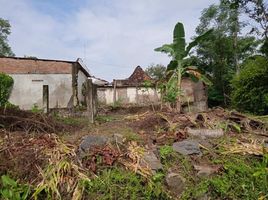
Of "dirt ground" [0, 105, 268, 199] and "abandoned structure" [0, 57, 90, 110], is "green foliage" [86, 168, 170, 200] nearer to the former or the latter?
"dirt ground" [0, 105, 268, 199]

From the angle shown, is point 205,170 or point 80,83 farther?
point 80,83

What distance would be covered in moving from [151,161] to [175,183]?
431 mm

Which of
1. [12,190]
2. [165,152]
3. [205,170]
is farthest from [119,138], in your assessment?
[12,190]

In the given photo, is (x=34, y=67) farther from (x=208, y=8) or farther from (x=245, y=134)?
(x=245, y=134)

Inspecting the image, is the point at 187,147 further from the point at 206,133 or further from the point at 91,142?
the point at 91,142

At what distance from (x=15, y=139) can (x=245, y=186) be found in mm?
3232

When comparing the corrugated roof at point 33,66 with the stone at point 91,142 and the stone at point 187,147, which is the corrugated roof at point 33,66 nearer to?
the stone at point 91,142

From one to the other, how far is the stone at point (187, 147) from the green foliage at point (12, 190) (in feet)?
6.67

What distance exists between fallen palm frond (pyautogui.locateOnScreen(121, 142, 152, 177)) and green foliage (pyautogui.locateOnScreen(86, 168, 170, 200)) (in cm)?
8

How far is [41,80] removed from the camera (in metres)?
Answer: 22.6

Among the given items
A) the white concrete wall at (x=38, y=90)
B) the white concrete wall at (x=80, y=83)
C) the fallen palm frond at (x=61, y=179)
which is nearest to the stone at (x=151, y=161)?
the fallen palm frond at (x=61, y=179)

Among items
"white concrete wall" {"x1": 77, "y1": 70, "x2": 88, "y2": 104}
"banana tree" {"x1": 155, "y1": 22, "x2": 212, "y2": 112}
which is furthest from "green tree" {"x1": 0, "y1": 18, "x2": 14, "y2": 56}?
"banana tree" {"x1": 155, "y1": 22, "x2": 212, "y2": 112}

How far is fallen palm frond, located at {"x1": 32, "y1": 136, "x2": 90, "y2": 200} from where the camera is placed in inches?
139

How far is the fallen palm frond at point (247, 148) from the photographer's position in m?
4.29
